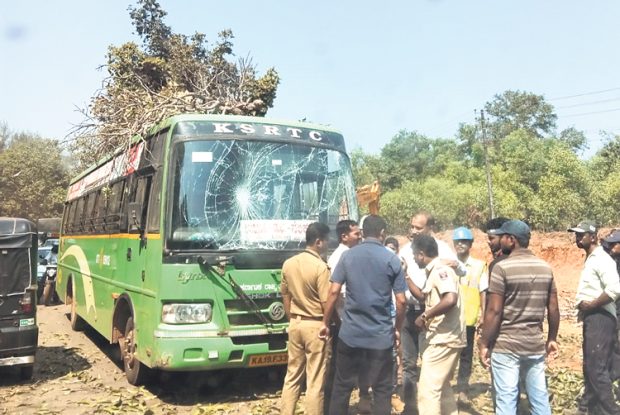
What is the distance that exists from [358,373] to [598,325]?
93.4 inches

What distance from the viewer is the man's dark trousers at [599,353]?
5.41m

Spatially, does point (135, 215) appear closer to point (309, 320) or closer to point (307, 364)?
point (309, 320)

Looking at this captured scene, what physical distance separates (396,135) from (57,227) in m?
50.2

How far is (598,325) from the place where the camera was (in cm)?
546

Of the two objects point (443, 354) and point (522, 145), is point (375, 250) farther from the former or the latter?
point (522, 145)

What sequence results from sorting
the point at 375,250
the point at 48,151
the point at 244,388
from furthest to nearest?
the point at 48,151
the point at 244,388
the point at 375,250

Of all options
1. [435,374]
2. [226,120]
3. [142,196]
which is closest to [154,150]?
[142,196]

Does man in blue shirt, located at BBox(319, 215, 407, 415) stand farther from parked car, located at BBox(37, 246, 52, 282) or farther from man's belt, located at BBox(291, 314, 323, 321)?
parked car, located at BBox(37, 246, 52, 282)

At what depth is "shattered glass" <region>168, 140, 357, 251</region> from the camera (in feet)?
19.5

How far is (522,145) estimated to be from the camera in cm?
4566

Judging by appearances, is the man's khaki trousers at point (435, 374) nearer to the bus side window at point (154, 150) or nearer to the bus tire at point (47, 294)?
the bus side window at point (154, 150)

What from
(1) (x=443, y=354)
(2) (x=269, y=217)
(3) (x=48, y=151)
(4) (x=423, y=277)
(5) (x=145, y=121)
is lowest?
(1) (x=443, y=354)

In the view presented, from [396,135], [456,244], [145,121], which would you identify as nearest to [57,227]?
[145,121]

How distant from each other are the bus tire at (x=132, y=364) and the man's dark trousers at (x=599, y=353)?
15.3ft
